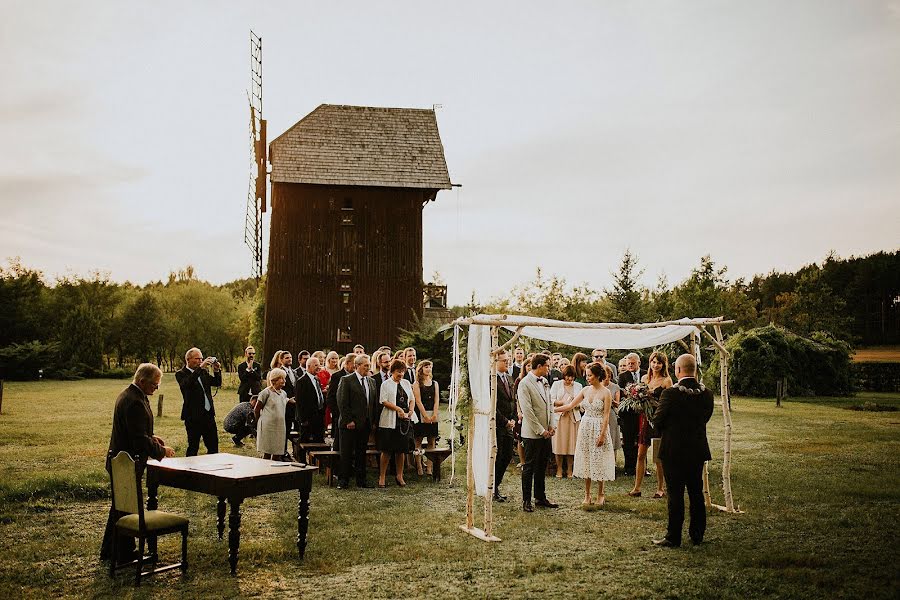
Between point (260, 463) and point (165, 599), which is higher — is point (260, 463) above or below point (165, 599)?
above

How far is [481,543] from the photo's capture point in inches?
355

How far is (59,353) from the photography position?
181 ft

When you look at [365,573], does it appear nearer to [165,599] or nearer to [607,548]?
[165,599]

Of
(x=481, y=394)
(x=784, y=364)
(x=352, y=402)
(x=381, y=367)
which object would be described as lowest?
(x=352, y=402)

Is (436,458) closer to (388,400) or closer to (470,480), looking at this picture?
(388,400)

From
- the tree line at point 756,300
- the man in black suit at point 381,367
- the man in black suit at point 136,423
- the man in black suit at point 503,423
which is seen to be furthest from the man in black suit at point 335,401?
the tree line at point 756,300

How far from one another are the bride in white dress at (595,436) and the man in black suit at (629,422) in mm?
2024

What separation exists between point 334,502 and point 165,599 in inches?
183

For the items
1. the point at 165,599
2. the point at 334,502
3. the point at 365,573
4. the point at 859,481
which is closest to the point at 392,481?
the point at 334,502

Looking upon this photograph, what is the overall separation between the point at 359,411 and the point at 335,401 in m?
1.58

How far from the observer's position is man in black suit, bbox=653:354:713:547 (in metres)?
8.72

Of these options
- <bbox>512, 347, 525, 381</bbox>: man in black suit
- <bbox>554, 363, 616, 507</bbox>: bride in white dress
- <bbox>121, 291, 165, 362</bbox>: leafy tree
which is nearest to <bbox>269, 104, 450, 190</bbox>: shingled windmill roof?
<bbox>512, 347, 525, 381</bbox>: man in black suit

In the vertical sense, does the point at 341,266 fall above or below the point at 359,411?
above

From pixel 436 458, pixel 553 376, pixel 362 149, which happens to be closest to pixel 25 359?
pixel 362 149
